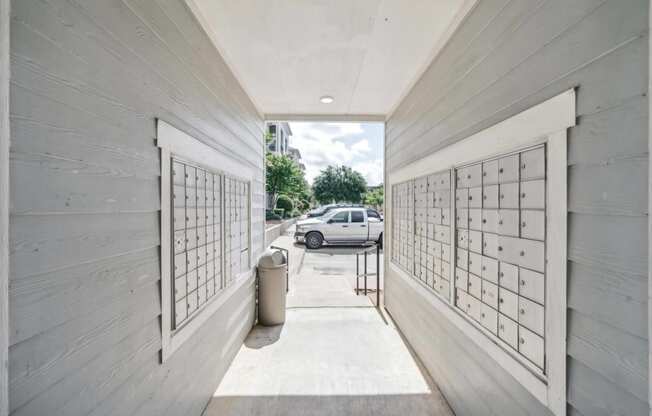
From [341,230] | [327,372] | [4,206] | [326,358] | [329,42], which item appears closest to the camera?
[4,206]

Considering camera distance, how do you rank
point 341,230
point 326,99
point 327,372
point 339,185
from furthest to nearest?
point 339,185
point 341,230
point 326,99
point 327,372

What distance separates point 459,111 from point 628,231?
4.61ft

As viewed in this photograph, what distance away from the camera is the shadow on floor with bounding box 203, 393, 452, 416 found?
2.28 metres

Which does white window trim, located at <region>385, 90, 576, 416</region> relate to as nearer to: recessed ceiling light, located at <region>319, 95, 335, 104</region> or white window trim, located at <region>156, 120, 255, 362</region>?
white window trim, located at <region>156, 120, 255, 362</region>

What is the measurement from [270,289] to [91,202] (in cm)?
285

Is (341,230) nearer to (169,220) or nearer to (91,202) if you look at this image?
(169,220)

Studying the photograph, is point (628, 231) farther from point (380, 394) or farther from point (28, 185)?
point (380, 394)

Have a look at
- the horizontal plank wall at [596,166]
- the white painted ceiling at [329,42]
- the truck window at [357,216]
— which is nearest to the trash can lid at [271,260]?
the white painted ceiling at [329,42]

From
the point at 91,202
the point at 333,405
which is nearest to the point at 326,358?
the point at 333,405

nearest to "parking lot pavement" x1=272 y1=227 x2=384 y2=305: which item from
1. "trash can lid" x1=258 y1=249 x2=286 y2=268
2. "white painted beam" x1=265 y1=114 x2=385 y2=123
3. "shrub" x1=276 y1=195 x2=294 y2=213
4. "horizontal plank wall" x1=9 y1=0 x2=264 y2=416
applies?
"trash can lid" x1=258 y1=249 x2=286 y2=268

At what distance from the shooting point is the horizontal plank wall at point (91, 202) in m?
0.87

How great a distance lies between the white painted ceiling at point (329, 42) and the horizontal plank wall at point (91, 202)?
50 cm

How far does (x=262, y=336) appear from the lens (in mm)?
3500

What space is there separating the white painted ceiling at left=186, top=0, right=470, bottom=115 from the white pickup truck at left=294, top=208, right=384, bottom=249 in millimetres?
6789
